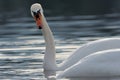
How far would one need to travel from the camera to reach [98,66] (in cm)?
1336

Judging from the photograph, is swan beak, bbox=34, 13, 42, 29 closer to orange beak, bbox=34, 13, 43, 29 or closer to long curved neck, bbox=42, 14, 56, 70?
orange beak, bbox=34, 13, 43, 29

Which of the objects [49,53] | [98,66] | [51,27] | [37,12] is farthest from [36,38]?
[98,66]

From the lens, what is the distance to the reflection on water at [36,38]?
1460 centimetres

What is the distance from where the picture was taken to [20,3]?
3269cm

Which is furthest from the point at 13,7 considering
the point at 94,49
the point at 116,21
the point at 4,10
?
the point at 94,49

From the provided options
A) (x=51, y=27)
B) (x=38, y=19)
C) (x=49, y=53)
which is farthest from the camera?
(x=51, y=27)

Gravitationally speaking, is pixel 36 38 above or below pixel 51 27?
above

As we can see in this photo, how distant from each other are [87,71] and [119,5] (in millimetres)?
15445

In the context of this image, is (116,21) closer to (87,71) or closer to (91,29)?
(91,29)

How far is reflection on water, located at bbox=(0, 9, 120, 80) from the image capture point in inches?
575

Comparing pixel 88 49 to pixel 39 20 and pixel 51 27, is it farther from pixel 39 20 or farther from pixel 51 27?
pixel 51 27

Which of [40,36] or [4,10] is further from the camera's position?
[4,10]

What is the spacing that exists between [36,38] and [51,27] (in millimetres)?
2862

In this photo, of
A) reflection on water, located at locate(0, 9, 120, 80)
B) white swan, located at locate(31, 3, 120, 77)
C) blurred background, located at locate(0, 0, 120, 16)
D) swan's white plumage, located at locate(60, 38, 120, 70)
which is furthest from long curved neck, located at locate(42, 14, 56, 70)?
blurred background, located at locate(0, 0, 120, 16)
